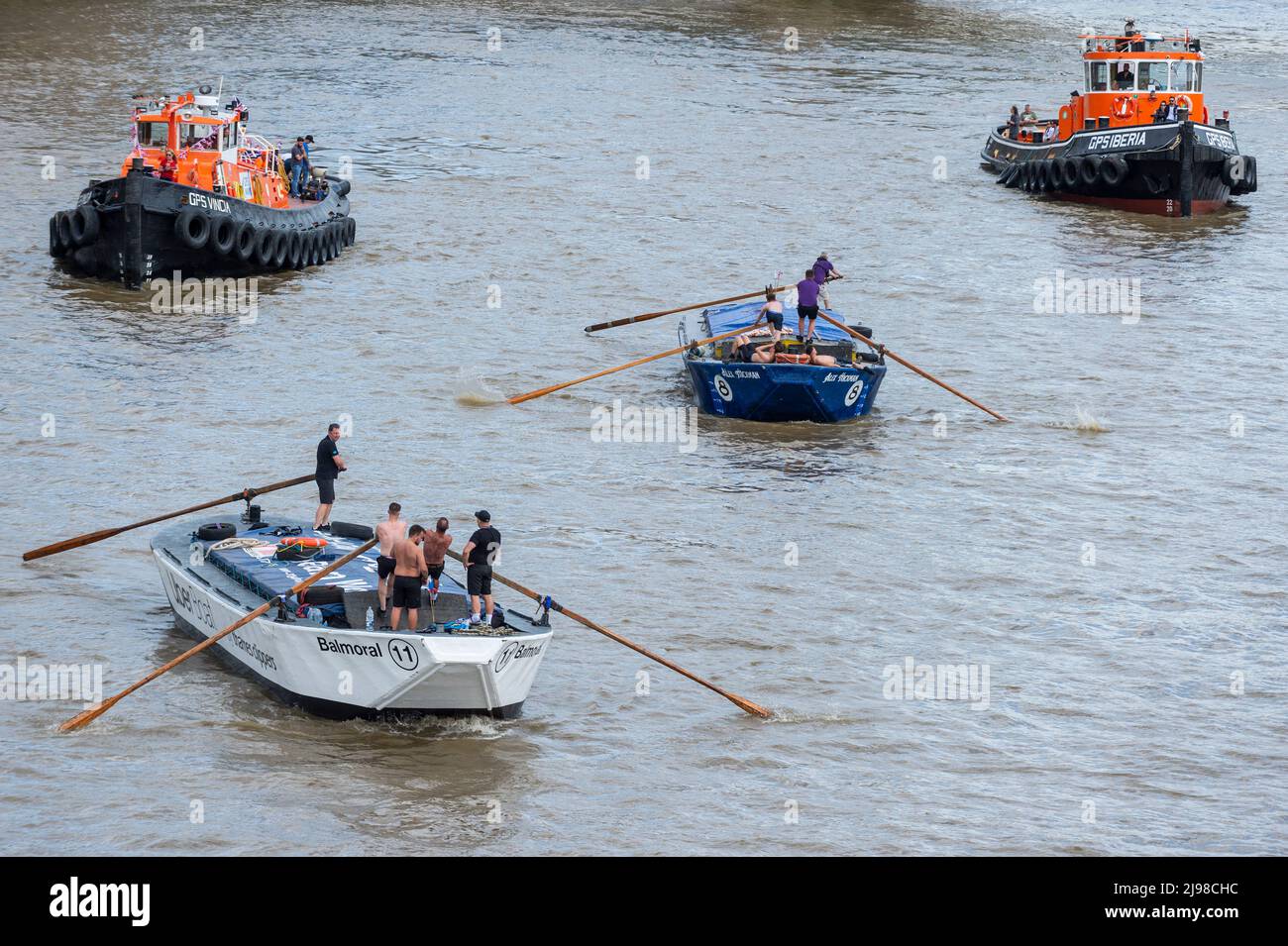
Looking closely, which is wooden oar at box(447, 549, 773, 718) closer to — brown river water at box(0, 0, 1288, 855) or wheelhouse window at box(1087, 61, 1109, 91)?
brown river water at box(0, 0, 1288, 855)

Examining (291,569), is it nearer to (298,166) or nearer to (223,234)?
(223,234)

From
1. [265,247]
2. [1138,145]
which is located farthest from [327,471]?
[1138,145]

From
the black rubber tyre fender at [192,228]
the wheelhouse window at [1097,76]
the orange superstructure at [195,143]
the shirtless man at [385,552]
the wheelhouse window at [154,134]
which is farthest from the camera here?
the wheelhouse window at [1097,76]

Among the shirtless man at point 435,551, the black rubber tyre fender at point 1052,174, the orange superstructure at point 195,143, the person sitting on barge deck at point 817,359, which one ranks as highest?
the orange superstructure at point 195,143

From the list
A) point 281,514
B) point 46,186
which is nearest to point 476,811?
point 281,514

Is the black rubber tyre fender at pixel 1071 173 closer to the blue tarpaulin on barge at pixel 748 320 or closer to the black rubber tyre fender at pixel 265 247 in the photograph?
the blue tarpaulin on barge at pixel 748 320

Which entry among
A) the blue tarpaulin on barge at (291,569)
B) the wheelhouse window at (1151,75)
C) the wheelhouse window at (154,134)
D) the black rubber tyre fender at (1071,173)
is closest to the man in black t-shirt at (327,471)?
the blue tarpaulin on barge at (291,569)

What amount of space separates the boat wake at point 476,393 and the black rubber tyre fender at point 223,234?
25.1ft

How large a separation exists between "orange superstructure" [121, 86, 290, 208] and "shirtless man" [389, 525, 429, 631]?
2054cm

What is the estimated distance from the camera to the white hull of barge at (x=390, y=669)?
17531 mm

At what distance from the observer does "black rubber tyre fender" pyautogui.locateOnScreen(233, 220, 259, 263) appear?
36.8 meters

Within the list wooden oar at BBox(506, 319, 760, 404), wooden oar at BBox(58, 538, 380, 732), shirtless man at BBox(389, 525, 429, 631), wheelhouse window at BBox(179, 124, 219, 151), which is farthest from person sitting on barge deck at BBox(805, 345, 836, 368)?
wheelhouse window at BBox(179, 124, 219, 151)

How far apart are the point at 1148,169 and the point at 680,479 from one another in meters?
23.5

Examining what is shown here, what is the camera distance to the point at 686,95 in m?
56.6
